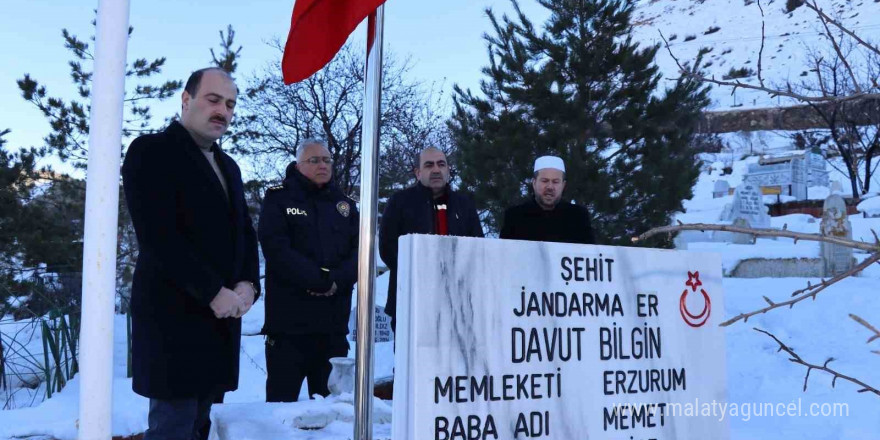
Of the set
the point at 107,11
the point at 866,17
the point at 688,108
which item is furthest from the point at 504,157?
the point at 866,17

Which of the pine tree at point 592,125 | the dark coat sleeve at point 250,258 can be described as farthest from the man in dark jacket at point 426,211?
the pine tree at point 592,125

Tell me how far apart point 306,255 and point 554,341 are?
2140 mm

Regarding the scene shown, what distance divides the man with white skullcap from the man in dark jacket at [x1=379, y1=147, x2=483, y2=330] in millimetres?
277

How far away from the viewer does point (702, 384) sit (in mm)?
→ 2467

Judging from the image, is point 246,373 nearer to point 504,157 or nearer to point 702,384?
point 504,157

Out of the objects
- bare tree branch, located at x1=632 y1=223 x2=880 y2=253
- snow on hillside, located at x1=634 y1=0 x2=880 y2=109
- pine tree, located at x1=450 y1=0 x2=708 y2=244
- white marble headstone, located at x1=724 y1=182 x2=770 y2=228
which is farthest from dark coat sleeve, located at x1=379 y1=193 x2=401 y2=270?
snow on hillside, located at x1=634 y1=0 x2=880 y2=109

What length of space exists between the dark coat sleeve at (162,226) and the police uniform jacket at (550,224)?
6.78 ft

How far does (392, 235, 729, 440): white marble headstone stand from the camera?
1.93 m

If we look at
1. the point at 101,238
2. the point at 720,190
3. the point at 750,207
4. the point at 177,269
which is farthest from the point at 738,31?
the point at 101,238

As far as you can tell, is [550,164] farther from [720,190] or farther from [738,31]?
[738,31]

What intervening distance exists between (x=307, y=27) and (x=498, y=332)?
1076 mm

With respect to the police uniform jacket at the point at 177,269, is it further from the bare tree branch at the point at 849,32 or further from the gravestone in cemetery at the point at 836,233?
the gravestone in cemetery at the point at 836,233

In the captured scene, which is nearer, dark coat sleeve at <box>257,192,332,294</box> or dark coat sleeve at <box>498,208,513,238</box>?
dark coat sleeve at <box>257,192,332,294</box>

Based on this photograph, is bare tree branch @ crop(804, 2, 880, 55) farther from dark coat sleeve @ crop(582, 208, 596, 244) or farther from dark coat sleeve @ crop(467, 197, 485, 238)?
dark coat sleeve @ crop(467, 197, 485, 238)
